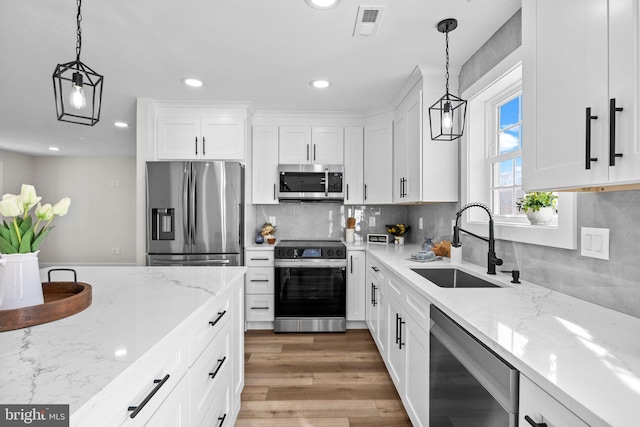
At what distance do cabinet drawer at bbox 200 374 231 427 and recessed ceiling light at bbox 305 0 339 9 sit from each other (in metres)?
2.06

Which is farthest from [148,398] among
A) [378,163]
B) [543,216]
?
[378,163]

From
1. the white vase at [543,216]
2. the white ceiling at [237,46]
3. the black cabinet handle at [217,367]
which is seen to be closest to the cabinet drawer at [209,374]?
the black cabinet handle at [217,367]

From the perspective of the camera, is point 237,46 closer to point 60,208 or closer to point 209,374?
point 60,208

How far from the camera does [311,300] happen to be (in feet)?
11.0

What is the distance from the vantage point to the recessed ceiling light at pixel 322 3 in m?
1.74

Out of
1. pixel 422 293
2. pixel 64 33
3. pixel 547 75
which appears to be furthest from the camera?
pixel 64 33

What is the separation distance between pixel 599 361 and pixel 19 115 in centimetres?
574

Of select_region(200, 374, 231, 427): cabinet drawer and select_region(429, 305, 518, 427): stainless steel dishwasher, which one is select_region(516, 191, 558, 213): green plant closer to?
select_region(429, 305, 518, 427): stainless steel dishwasher

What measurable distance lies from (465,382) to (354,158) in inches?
112

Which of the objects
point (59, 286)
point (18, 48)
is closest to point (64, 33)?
point (18, 48)

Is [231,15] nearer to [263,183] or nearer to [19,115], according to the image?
[263,183]

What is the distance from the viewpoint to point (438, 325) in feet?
4.62

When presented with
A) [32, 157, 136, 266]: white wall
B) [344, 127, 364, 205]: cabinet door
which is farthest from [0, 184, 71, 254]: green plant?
[32, 157, 136, 266]: white wall

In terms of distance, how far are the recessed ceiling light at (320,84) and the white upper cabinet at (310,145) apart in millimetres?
783
